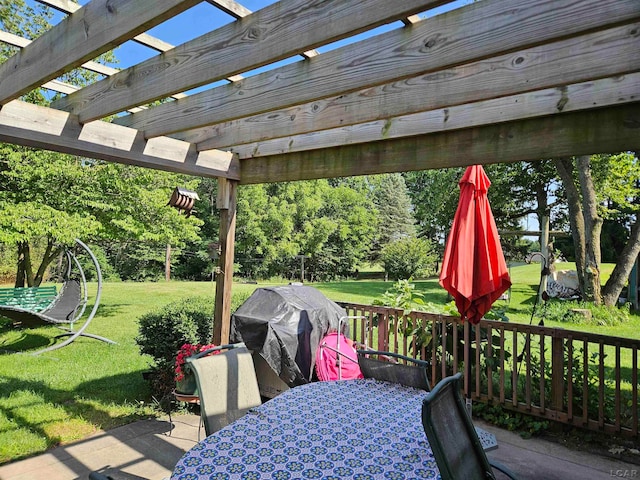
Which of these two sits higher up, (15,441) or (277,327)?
(277,327)

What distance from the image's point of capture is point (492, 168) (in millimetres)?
13797

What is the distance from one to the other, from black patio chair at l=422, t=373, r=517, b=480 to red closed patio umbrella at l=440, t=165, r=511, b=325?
1643mm

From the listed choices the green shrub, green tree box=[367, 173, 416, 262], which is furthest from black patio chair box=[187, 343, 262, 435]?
green tree box=[367, 173, 416, 262]

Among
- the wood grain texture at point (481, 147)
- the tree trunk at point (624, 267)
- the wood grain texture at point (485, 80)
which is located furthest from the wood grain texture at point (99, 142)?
the tree trunk at point (624, 267)

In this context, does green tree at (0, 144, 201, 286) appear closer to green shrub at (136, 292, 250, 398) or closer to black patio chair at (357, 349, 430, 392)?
green shrub at (136, 292, 250, 398)

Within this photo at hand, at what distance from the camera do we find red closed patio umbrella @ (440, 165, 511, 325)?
3355mm

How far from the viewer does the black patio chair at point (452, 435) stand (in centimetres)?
146

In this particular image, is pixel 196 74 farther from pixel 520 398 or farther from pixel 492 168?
pixel 492 168

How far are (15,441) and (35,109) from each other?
8.03 feet

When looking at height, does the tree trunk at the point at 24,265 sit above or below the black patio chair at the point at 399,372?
above

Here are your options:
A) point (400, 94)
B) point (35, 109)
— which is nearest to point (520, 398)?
point (400, 94)

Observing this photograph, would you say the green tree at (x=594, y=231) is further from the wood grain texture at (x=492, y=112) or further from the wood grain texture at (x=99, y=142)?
the wood grain texture at (x=99, y=142)

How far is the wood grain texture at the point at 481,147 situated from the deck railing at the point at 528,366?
72.1 inches

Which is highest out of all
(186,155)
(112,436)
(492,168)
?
(492,168)
